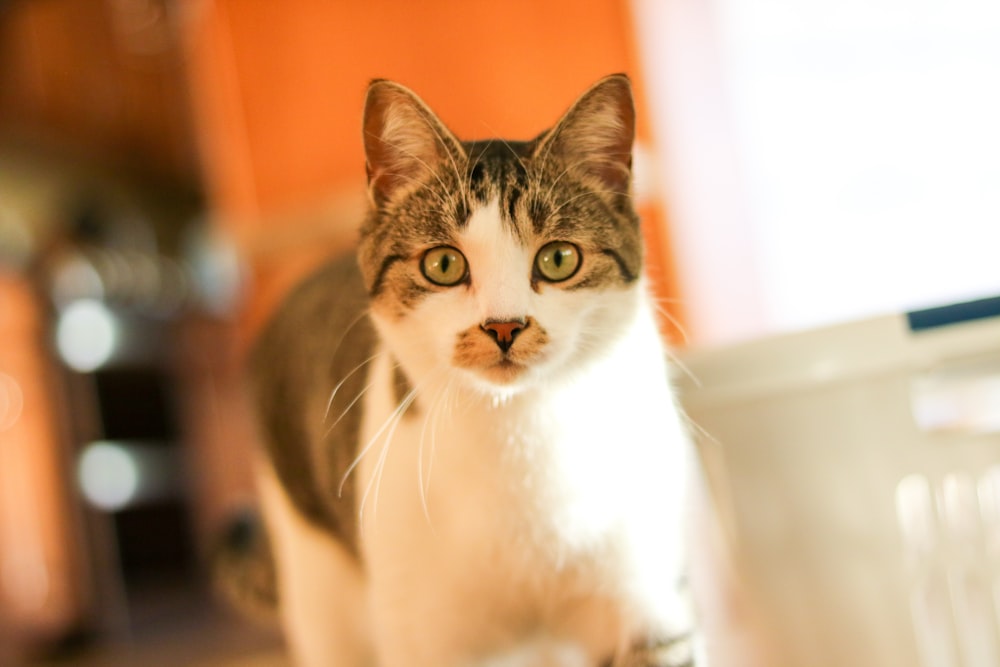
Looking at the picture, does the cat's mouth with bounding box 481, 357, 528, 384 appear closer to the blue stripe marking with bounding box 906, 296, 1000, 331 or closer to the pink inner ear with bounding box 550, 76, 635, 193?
the pink inner ear with bounding box 550, 76, 635, 193

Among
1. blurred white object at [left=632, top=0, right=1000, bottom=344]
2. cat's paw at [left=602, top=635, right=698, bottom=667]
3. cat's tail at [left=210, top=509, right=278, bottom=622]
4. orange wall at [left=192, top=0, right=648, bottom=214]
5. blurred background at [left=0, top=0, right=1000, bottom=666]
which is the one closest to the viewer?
cat's paw at [left=602, top=635, right=698, bottom=667]

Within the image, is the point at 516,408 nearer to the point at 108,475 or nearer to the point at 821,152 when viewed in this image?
the point at 821,152

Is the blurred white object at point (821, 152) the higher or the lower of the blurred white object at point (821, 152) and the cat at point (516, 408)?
the higher

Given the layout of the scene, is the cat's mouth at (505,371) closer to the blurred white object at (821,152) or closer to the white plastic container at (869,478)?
the white plastic container at (869,478)

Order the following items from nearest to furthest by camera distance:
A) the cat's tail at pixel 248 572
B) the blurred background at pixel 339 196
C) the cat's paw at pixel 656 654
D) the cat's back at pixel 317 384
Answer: the cat's paw at pixel 656 654 → the cat's back at pixel 317 384 → the cat's tail at pixel 248 572 → the blurred background at pixel 339 196

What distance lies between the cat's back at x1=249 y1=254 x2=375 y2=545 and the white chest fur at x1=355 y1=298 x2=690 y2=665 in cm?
13

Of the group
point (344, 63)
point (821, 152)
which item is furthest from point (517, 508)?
point (821, 152)

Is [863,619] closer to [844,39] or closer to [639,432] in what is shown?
[639,432]

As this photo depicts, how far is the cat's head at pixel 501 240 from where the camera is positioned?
2.22 feet

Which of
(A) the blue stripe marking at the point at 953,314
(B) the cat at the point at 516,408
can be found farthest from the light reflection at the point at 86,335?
(A) the blue stripe marking at the point at 953,314

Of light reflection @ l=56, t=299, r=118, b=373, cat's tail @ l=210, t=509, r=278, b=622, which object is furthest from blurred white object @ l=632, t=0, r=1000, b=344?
light reflection @ l=56, t=299, r=118, b=373

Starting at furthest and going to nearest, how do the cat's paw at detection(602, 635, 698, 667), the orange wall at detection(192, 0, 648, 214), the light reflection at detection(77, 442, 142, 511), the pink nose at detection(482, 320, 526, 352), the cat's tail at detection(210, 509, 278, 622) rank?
1. the light reflection at detection(77, 442, 142, 511)
2. the orange wall at detection(192, 0, 648, 214)
3. the cat's tail at detection(210, 509, 278, 622)
4. the cat's paw at detection(602, 635, 698, 667)
5. the pink nose at detection(482, 320, 526, 352)

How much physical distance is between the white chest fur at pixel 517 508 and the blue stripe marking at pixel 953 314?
0.90 feet

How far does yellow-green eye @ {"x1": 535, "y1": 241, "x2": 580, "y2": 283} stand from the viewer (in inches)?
27.7
